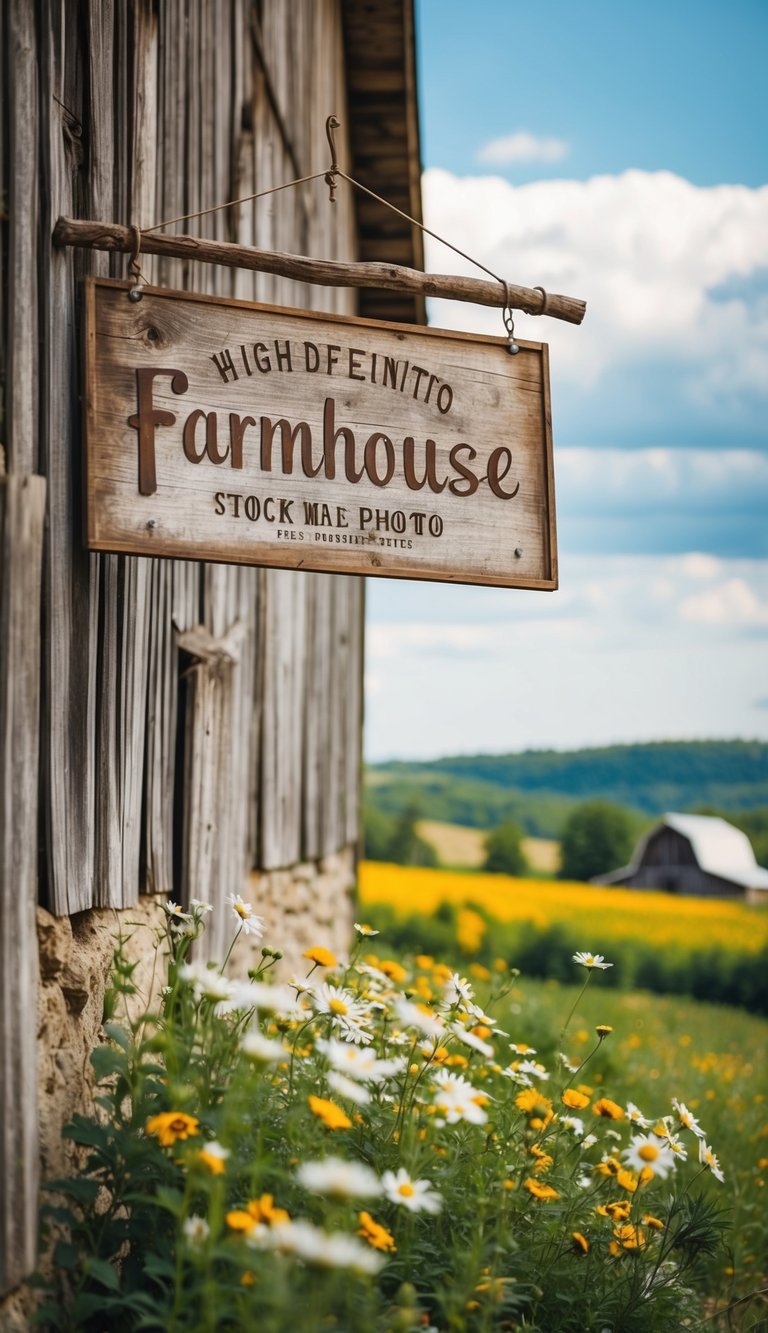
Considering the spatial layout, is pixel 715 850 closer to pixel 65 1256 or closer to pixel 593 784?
pixel 593 784

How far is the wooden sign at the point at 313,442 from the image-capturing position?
8.63 ft

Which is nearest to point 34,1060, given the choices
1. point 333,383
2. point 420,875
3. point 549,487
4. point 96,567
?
point 96,567

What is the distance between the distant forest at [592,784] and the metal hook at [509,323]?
106 feet

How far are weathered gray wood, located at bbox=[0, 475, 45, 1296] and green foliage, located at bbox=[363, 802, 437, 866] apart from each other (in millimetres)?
27284

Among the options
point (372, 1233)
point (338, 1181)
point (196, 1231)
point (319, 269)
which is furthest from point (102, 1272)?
point (319, 269)

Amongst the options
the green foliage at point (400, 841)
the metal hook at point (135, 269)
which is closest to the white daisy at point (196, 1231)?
the metal hook at point (135, 269)

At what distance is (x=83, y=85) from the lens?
286cm

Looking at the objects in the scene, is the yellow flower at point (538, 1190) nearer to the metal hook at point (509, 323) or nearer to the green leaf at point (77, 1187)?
the green leaf at point (77, 1187)

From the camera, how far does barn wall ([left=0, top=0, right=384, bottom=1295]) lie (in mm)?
2352

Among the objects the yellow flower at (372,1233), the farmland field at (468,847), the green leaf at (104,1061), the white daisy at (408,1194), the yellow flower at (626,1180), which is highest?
the green leaf at (104,1061)

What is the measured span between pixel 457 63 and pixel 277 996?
26.6 meters

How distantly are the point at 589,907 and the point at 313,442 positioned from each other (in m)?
→ 17.3

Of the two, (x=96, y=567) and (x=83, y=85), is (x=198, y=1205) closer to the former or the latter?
(x=96, y=567)

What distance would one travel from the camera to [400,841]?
29812mm
